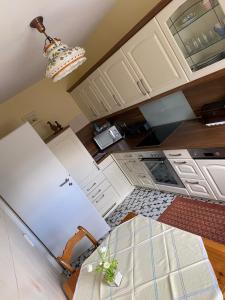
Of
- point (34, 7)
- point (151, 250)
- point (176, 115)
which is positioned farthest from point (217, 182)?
point (34, 7)

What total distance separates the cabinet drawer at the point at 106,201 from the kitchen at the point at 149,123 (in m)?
0.02

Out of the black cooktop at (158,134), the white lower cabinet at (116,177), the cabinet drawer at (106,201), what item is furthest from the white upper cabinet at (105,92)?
the cabinet drawer at (106,201)

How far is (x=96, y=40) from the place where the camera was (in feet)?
10.7

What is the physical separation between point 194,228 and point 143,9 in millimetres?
2197

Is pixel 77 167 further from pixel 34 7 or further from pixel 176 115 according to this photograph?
pixel 34 7

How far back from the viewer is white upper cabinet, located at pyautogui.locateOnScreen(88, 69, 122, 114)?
329 cm

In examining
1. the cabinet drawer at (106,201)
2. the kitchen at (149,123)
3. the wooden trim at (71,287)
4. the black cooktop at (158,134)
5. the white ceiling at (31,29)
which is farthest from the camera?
the cabinet drawer at (106,201)

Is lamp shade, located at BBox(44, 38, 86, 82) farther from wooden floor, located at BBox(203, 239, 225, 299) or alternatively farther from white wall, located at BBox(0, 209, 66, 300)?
wooden floor, located at BBox(203, 239, 225, 299)

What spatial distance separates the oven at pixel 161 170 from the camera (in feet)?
9.92

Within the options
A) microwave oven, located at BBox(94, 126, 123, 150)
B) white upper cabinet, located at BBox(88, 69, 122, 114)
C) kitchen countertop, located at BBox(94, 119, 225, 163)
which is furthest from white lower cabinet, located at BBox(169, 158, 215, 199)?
microwave oven, located at BBox(94, 126, 123, 150)

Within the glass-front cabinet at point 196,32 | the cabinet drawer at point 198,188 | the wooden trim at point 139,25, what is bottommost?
the cabinet drawer at point 198,188

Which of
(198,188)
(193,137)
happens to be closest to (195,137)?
(193,137)

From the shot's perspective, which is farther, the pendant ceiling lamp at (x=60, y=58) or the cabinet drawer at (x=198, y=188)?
the cabinet drawer at (x=198, y=188)

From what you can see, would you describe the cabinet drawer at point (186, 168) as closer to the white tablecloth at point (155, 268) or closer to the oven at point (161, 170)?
the oven at point (161, 170)
